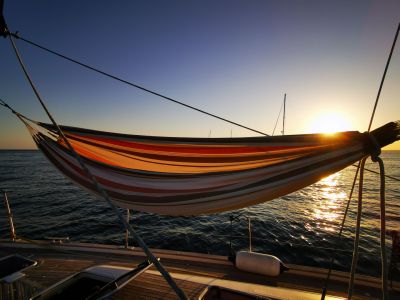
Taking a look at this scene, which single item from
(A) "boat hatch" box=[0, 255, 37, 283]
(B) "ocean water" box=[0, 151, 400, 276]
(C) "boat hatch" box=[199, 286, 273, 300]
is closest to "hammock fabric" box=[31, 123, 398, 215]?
(C) "boat hatch" box=[199, 286, 273, 300]

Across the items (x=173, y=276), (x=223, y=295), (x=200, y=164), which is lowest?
(x=173, y=276)

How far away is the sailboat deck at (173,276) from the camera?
4.27m

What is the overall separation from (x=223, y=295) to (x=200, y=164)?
2.61 m

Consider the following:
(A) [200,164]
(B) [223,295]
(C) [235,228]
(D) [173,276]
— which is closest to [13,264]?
(D) [173,276]

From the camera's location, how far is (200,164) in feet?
10.3

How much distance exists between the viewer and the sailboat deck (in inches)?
168

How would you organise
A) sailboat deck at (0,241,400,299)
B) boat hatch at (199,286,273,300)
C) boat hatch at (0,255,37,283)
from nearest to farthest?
boat hatch at (199,286,273,300) < sailboat deck at (0,241,400,299) < boat hatch at (0,255,37,283)

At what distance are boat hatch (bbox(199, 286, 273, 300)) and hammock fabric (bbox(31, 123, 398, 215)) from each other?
1.94m

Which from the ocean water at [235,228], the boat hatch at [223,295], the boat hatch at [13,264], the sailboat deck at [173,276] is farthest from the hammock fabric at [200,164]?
the ocean water at [235,228]

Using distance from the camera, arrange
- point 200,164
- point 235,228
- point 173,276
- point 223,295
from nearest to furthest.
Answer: point 200,164 → point 223,295 → point 173,276 → point 235,228

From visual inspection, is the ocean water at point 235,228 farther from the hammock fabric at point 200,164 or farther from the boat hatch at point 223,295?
the hammock fabric at point 200,164

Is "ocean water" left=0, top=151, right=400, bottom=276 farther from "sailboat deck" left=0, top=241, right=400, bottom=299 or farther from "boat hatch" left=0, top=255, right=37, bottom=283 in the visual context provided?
"boat hatch" left=0, top=255, right=37, bottom=283

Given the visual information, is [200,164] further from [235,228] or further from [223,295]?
[235,228]

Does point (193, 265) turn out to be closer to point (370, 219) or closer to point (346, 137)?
point (346, 137)
